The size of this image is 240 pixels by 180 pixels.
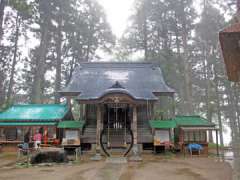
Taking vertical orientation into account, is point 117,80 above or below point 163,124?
above

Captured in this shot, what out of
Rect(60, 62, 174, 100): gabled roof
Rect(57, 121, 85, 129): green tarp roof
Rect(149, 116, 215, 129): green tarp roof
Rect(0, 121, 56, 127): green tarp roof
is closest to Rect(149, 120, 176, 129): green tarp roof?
Rect(149, 116, 215, 129): green tarp roof

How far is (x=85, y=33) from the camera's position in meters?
28.1

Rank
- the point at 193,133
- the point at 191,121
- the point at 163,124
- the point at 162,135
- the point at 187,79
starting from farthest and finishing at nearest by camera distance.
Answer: the point at 187,79, the point at 191,121, the point at 193,133, the point at 163,124, the point at 162,135

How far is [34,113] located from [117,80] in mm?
6928

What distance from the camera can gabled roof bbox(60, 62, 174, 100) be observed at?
17.1 metres

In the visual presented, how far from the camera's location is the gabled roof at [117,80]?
56.0ft

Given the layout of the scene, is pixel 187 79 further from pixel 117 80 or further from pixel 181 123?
pixel 117 80

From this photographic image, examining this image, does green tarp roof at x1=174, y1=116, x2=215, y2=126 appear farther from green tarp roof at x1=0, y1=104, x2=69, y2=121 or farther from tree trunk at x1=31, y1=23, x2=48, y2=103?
tree trunk at x1=31, y1=23, x2=48, y2=103

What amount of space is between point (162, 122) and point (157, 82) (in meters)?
3.80

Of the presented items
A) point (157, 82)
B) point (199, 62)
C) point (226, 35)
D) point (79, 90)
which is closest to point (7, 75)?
point (79, 90)

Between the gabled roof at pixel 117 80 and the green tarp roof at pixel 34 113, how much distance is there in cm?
211

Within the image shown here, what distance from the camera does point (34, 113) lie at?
18625 mm

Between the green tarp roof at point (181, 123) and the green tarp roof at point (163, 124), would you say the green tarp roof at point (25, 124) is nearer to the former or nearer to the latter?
the green tarp roof at point (163, 124)

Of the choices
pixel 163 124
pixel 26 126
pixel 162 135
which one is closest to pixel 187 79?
pixel 163 124
